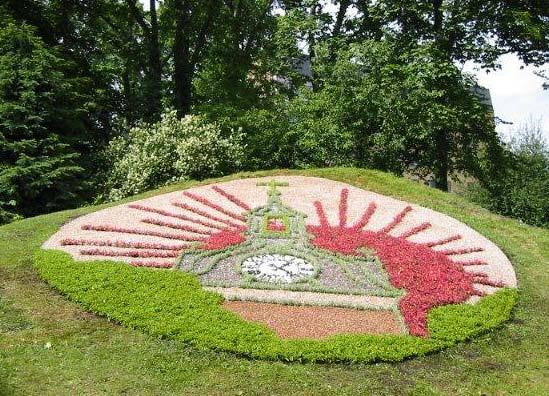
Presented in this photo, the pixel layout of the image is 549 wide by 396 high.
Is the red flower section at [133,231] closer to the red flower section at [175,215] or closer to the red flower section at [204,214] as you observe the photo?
the red flower section at [175,215]

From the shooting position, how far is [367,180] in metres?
18.4

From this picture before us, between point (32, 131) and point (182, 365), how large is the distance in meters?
11.7

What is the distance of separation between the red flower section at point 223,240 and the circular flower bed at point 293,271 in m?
0.05

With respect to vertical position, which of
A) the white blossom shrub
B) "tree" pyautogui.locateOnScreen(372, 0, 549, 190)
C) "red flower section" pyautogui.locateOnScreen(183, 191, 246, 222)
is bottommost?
"red flower section" pyautogui.locateOnScreen(183, 191, 246, 222)

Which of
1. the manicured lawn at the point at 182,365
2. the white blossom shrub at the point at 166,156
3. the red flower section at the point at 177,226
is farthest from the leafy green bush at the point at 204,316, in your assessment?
the white blossom shrub at the point at 166,156

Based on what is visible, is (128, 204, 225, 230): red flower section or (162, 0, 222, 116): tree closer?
(128, 204, 225, 230): red flower section

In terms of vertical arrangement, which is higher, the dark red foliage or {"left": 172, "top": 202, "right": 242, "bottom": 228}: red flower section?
{"left": 172, "top": 202, "right": 242, "bottom": 228}: red flower section

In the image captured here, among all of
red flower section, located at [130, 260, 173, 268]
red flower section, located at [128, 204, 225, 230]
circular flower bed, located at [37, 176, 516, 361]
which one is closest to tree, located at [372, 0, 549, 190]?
circular flower bed, located at [37, 176, 516, 361]

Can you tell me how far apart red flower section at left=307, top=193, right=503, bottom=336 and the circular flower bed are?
0.04 metres

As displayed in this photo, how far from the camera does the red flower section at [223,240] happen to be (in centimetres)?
1236

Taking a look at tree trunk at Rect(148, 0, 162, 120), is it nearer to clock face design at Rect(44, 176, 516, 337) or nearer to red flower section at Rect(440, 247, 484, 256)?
clock face design at Rect(44, 176, 516, 337)

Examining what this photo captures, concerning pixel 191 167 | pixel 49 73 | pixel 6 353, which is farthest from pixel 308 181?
pixel 6 353

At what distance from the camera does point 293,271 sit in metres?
11.5

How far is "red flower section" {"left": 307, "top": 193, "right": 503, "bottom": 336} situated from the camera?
402 inches
